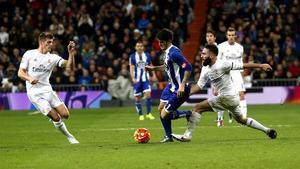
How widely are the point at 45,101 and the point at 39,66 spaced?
2.25 feet

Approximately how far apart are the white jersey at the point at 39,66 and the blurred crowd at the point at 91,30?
1338 cm

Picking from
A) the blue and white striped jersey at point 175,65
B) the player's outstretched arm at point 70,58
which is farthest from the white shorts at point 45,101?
the blue and white striped jersey at point 175,65

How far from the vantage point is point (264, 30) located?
30625 mm

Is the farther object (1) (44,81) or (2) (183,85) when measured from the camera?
(1) (44,81)

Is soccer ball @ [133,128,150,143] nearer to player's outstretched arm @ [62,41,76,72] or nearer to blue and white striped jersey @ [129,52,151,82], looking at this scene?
player's outstretched arm @ [62,41,76,72]

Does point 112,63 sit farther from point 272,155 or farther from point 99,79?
point 272,155

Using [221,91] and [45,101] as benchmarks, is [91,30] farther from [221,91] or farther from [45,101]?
[221,91]

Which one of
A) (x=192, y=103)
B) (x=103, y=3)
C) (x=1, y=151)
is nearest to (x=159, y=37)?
(x=1, y=151)

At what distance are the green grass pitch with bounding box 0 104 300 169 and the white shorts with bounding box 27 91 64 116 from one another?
2.26ft

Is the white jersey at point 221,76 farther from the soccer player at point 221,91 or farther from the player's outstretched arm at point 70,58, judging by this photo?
the player's outstretched arm at point 70,58

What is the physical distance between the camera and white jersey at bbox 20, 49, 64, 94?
1473cm

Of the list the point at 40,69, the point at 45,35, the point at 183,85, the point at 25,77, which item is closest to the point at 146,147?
the point at 183,85

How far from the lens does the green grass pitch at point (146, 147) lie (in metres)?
11.0

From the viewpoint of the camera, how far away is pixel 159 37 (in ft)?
46.6
